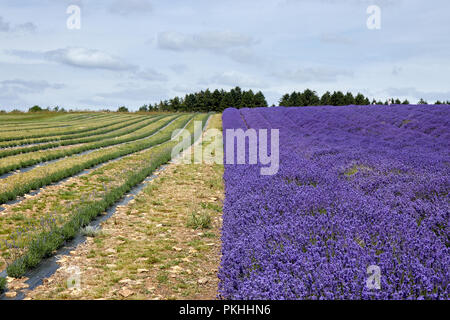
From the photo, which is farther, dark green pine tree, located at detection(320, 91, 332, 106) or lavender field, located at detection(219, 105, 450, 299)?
dark green pine tree, located at detection(320, 91, 332, 106)

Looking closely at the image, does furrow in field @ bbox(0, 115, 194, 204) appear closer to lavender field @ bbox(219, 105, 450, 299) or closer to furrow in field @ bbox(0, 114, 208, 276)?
furrow in field @ bbox(0, 114, 208, 276)

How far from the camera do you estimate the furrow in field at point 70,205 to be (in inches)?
197

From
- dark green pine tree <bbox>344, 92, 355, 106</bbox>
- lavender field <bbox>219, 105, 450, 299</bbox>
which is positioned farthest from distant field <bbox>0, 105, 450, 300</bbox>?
dark green pine tree <bbox>344, 92, 355, 106</bbox>

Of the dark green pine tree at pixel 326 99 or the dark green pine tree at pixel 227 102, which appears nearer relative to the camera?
the dark green pine tree at pixel 326 99

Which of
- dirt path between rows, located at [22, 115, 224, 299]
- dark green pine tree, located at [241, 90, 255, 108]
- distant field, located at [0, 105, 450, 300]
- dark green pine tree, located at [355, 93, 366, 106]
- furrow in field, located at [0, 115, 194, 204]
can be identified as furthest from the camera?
dark green pine tree, located at [241, 90, 255, 108]

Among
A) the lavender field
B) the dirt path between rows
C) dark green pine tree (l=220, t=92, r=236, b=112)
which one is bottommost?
the dirt path between rows

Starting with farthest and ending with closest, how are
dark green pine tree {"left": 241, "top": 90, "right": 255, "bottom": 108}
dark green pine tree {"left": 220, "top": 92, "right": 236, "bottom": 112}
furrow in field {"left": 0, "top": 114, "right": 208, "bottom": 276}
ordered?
dark green pine tree {"left": 241, "top": 90, "right": 255, "bottom": 108}
dark green pine tree {"left": 220, "top": 92, "right": 236, "bottom": 112}
furrow in field {"left": 0, "top": 114, "right": 208, "bottom": 276}

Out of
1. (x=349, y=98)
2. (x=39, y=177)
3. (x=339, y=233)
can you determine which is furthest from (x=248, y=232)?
(x=349, y=98)

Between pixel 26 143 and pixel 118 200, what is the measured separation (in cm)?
1142

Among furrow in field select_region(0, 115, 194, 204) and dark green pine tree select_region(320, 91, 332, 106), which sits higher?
dark green pine tree select_region(320, 91, 332, 106)

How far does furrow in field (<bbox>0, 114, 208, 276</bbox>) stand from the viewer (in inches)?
197

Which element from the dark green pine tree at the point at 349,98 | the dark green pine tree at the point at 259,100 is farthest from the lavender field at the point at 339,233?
the dark green pine tree at the point at 259,100

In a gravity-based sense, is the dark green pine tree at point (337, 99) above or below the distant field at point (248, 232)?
above

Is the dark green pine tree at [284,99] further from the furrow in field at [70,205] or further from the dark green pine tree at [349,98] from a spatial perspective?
the furrow in field at [70,205]
